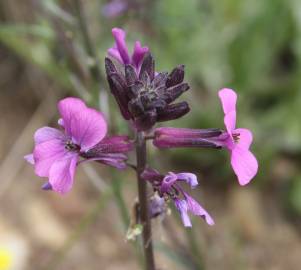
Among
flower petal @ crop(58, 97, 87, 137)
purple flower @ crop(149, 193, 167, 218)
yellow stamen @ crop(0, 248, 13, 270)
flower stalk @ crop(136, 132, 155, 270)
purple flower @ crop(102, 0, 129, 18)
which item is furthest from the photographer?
yellow stamen @ crop(0, 248, 13, 270)

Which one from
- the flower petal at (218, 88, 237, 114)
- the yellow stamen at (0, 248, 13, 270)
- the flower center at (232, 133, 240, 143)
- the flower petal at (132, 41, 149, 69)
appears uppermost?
the yellow stamen at (0, 248, 13, 270)

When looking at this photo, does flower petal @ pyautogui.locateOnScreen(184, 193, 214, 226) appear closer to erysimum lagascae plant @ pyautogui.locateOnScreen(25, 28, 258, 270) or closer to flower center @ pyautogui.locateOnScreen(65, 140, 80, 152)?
erysimum lagascae plant @ pyautogui.locateOnScreen(25, 28, 258, 270)

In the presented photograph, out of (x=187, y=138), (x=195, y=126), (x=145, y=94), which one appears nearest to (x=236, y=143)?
(x=187, y=138)

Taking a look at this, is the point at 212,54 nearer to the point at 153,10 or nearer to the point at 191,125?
the point at 191,125

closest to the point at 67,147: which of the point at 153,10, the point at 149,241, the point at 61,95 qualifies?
the point at 149,241

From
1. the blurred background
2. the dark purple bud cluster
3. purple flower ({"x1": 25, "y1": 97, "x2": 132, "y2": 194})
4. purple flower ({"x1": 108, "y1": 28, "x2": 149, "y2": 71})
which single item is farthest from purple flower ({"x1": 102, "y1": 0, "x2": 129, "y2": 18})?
purple flower ({"x1": 25, "y1": 97, "x2": 132, "y2": 194})

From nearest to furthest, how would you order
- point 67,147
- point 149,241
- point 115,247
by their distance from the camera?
point 67,147
point 149,241
point 115,247
